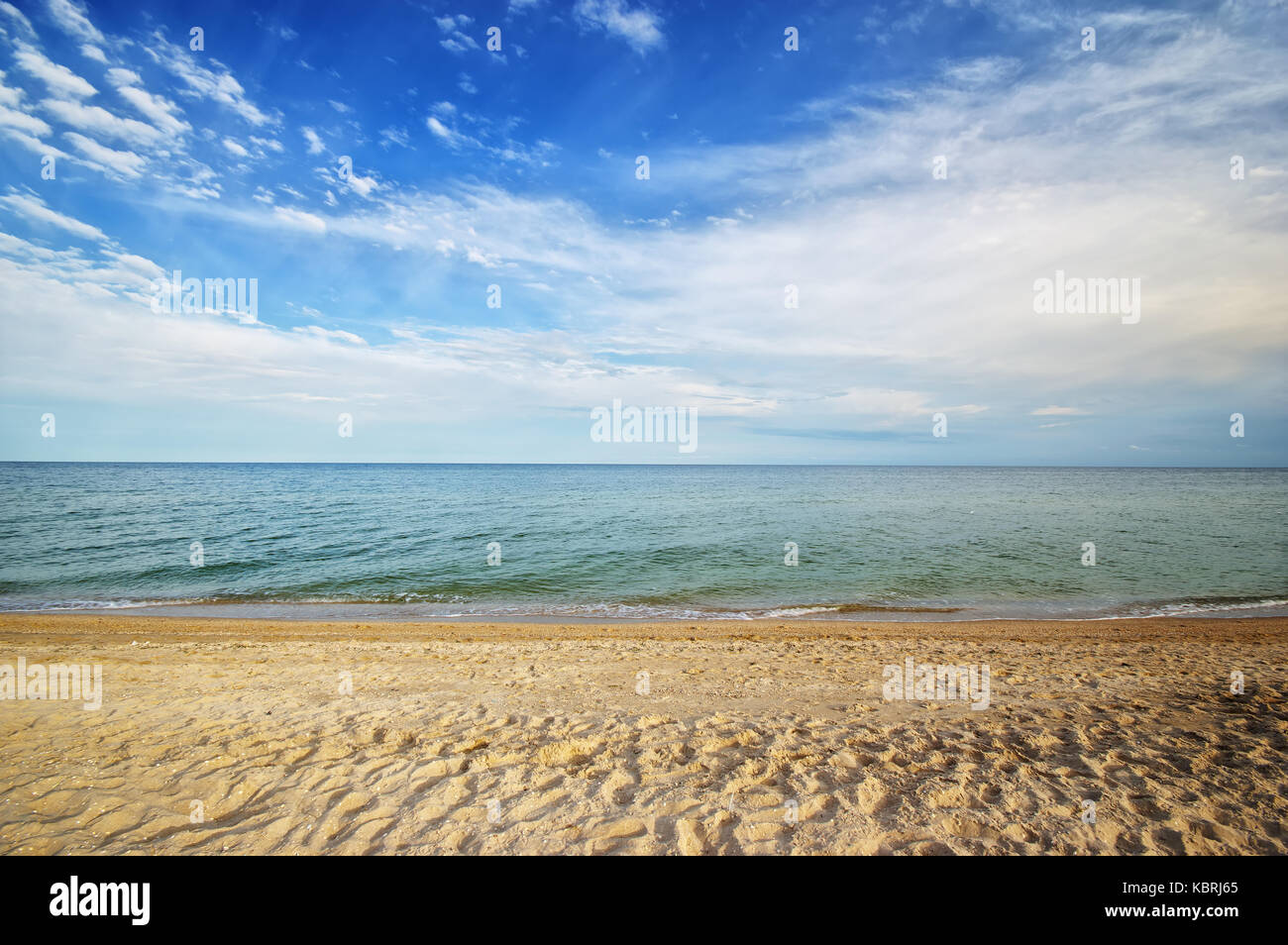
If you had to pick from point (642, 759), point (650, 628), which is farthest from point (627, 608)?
point (642, 759)

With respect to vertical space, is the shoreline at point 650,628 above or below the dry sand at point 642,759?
below

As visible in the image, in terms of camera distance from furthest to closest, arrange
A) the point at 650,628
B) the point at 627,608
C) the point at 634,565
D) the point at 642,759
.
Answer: the point at 634,565
the point at 627,608
the point at 650,628
the point at 642,759

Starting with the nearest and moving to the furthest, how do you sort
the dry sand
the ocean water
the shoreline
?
the dry sand < the shoreline < the ocean water

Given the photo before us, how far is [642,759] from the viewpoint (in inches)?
227

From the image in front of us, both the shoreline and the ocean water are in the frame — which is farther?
the ocean water

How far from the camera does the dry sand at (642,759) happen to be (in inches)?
173

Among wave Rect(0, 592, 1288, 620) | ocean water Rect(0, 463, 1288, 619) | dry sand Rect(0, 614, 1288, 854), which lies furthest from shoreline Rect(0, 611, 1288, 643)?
dry sand Rect(0, 614, 1288, 854)

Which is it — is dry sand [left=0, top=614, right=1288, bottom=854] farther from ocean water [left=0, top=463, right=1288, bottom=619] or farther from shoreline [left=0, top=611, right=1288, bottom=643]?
ocean water [left=0, top=463, right=1288, bottom=619]

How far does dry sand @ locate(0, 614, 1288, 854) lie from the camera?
4406 mm

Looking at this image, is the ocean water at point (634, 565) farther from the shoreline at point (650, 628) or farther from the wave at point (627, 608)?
the shoreline at point (650, 628)

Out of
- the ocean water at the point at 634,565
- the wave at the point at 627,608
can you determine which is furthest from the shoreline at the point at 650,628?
the ocean water at the point at 634,565

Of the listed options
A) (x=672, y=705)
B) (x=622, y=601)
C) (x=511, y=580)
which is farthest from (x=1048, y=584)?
(x=511, y=580)

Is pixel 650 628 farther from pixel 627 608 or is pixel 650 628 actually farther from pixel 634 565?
pixel 634 565

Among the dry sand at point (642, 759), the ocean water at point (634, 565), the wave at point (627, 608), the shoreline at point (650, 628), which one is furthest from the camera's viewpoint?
the ocean water at point (634, 565)
